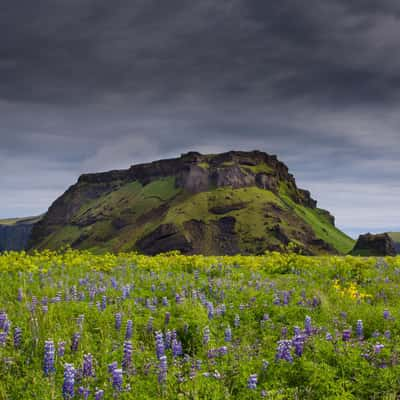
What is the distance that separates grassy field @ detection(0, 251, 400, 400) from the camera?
4453 millimetres

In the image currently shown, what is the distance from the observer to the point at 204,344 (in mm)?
5824

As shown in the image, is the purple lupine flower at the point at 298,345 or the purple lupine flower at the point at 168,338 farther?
the purple lupine flower at the point at 168,338

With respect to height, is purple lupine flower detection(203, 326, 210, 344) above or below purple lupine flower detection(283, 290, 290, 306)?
below

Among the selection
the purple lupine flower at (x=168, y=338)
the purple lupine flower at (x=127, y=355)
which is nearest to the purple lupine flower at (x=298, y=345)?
the purple lupine flower at (x=168, y=338)

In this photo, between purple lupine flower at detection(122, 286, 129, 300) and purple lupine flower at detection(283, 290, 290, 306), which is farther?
purple lupine flower at detection(122, 286, 129, 300)

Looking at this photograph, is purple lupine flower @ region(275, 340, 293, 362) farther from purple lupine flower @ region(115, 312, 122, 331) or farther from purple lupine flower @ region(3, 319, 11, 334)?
purple lupine flower @ region(3, 319, 11, 334)

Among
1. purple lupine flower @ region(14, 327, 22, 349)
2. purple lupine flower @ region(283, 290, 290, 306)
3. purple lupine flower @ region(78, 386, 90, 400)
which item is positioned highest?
purple lupine flower @ region(283, 290, 290, 306)

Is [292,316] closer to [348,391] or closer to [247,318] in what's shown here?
[247,318]

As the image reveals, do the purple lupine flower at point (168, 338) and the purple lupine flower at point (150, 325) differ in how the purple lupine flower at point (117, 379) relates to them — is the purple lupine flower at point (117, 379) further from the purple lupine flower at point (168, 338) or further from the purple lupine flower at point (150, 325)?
the purple lupine flower at point (150, 325)

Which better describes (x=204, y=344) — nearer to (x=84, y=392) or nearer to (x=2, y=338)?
(x=84, y=392)

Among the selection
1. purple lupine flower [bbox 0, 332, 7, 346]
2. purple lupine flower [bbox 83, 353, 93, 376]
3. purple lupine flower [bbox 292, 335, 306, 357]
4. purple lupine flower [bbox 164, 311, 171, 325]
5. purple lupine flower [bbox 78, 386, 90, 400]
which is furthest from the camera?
purple lupine flower [bbox 164, 311, 171, 325]

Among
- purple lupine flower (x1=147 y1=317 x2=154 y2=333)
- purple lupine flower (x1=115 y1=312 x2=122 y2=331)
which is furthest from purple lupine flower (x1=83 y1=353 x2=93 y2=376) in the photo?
purple lupine flower (x1=147 y1=317 x2=154 y2=333)

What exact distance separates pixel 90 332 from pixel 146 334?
917mm

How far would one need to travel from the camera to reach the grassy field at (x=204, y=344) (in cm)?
445
